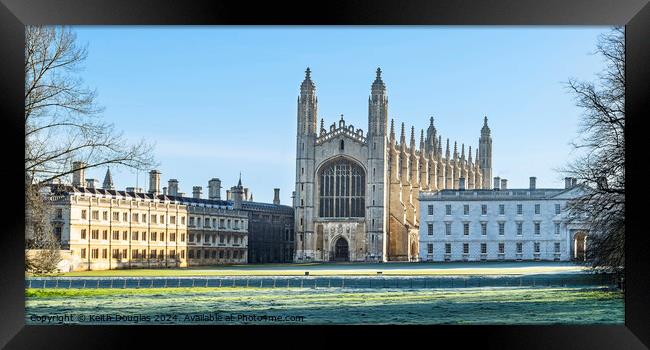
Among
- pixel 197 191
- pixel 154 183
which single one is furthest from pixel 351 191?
pixel 154 183

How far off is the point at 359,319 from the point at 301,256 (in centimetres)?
4839

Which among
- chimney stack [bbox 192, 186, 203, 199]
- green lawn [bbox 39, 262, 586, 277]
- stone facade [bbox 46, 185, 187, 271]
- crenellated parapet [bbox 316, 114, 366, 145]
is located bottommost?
green lawn [bbox 39, 262, 586, 277]

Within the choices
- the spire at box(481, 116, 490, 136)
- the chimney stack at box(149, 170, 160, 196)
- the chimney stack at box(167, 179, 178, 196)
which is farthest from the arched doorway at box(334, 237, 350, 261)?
the spire at box(481, 116, 490, 136)

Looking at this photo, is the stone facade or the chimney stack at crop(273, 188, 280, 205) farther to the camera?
the chimney stack at crop(273, 188, 280, 205)

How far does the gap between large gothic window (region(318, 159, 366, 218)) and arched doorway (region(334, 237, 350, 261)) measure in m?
1.95

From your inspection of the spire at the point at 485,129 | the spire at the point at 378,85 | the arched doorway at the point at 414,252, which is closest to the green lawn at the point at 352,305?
the arched doorway at the point at 414,252

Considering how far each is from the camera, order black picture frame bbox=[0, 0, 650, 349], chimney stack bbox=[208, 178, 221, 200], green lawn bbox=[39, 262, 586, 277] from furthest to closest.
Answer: chimney stack bbox=[208, 178, 221, 200]
green lawn bbox=[39, 262, 586, 277]
black picture frame bbox=[0, 0, 650, 349]

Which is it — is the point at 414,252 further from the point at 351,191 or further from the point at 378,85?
the point at 378,85

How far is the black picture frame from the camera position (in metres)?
12.8

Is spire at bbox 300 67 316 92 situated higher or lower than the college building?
higher

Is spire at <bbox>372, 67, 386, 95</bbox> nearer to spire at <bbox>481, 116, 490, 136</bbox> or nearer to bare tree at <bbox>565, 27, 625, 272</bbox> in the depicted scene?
spire at <bbox>481, 116, 490, 136</bbox>
